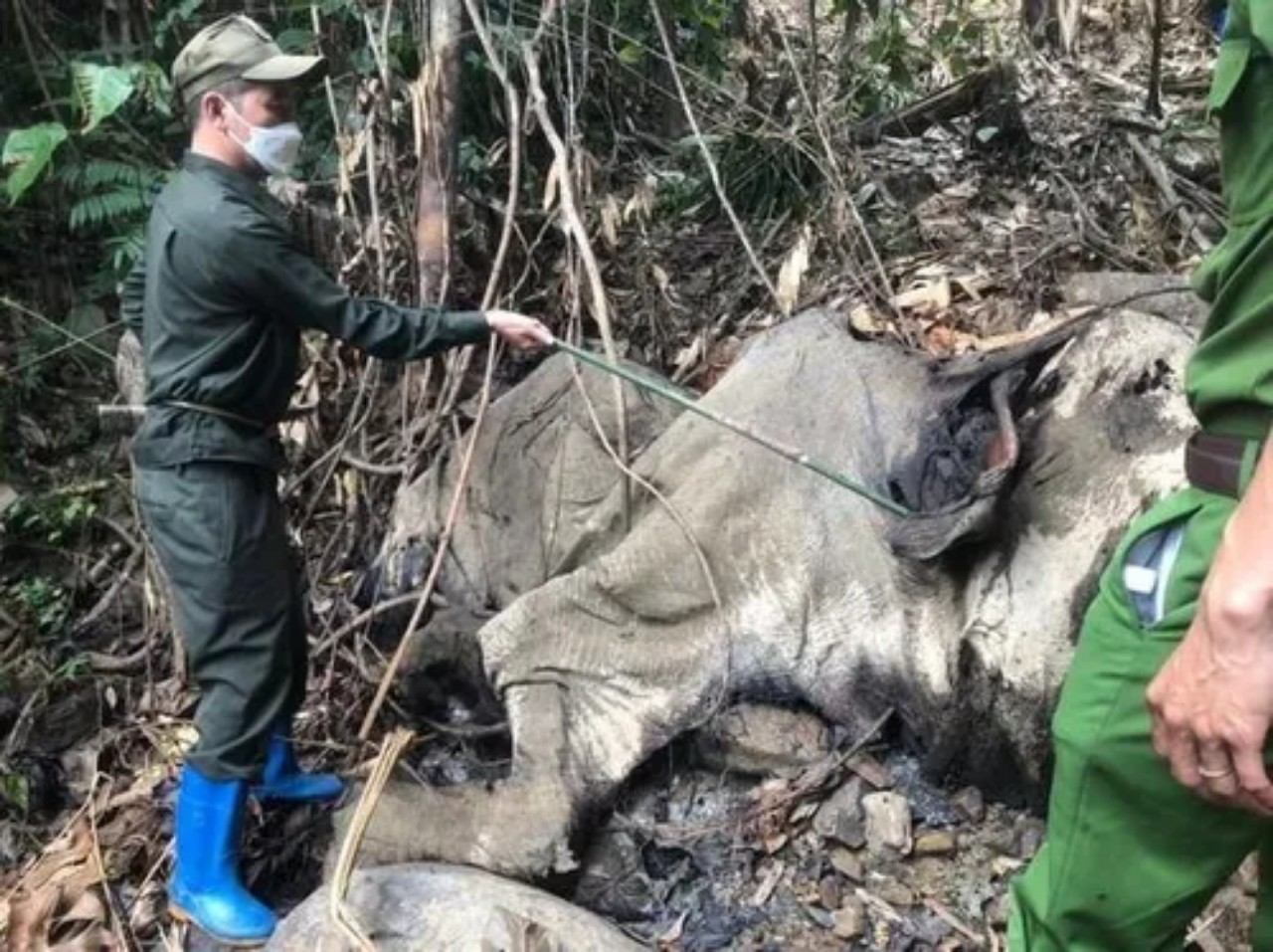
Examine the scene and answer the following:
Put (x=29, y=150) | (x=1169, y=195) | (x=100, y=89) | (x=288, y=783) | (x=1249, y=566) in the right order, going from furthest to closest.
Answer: (x=1169, y=195) → (x=29, y=150) → (x=100, y=89) → (x=288, y=783) → (x=1249, y=566)

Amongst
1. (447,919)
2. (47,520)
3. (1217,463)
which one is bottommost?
(47,520)

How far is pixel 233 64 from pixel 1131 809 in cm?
230

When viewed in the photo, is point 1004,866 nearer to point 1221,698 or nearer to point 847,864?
point 847,864

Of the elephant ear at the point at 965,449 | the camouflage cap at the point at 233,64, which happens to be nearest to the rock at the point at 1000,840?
the elephant ear at the point at 965,449

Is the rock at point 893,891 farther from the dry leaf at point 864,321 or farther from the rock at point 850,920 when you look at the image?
the dry leaf at point 864,321

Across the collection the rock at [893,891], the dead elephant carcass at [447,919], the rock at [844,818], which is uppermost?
the dead elephant carcass at [447,919]

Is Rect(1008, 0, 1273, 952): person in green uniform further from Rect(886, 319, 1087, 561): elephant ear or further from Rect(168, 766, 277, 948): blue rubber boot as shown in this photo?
Rect(168, 766, 277, 948): blue rubber boot

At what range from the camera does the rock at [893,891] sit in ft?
9.57

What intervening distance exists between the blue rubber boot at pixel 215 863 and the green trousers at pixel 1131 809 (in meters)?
1.87

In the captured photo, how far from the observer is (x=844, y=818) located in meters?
3.09

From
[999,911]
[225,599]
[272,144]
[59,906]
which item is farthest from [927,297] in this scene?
Answer: [59,906]

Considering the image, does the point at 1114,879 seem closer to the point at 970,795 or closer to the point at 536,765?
the point at 970,795

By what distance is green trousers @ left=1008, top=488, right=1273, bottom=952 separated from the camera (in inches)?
59.7

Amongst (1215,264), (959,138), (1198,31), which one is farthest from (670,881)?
(1198,31)
